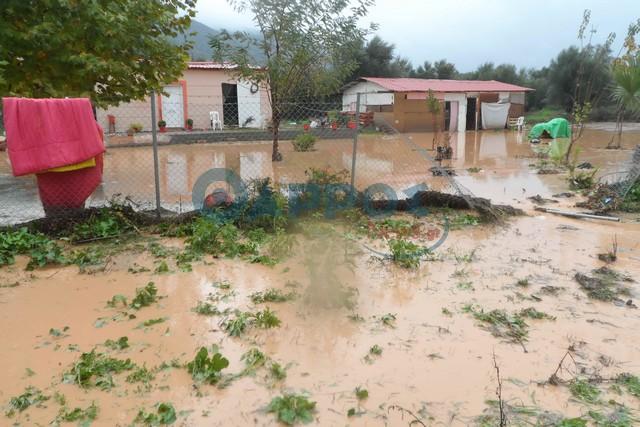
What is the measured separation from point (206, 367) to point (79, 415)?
0.74 m

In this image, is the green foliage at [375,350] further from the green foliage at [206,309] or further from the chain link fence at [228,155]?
the chain link fence at [228,155]

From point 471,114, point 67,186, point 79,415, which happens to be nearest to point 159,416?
point 79,415

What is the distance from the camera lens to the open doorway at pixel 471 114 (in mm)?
31031

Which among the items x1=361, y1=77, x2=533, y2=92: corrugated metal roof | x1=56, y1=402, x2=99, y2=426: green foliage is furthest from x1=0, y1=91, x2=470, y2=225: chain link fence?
x1=56, y1=402, x2=99, y2=426: green foliage

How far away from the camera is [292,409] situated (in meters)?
2.73

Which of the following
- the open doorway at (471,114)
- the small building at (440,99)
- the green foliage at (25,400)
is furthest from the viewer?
the open doorway at (471,114)

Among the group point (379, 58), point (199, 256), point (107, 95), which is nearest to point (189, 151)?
point (107, 95)

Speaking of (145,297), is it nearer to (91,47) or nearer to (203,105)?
(91,47)

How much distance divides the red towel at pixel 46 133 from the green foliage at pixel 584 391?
514cm

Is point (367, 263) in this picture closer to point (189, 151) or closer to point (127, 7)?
point (127, 7)

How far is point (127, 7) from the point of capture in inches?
239

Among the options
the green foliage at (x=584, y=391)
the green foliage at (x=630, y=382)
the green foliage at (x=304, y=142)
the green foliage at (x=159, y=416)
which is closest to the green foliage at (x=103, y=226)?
the green foliage at (x=159, y=416)

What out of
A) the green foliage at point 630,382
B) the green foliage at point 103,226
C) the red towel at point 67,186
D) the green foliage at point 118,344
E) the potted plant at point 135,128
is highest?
the potted plant at point 135,128

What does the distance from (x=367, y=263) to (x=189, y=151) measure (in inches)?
547
